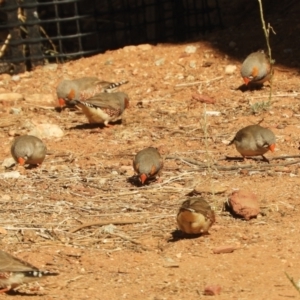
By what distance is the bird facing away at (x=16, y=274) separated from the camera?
258 inches

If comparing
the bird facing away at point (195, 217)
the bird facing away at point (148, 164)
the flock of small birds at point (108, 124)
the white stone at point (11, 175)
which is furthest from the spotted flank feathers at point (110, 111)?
the bird facing away at point (195, 217)

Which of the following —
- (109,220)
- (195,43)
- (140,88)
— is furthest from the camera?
(195,43)

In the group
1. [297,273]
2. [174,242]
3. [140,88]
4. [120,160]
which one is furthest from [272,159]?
[140,88]

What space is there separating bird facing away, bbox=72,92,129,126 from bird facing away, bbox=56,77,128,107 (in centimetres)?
71

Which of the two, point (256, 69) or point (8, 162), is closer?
point (8, 162)

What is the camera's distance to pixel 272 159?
9.46m

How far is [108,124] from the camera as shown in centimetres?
1157

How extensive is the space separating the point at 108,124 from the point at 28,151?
2088 mm

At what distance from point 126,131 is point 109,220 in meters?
3.15

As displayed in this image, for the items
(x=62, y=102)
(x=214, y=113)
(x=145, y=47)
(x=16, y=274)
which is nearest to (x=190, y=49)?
(x=145, y=47)

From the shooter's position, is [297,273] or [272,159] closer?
[297,273]

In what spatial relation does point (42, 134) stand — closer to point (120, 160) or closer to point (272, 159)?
→ point (120, 160)

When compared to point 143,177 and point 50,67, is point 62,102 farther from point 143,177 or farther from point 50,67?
point 143,177

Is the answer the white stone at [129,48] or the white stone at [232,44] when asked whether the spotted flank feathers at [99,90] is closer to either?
the white stone at [129,48]
